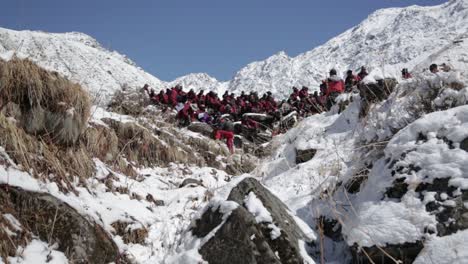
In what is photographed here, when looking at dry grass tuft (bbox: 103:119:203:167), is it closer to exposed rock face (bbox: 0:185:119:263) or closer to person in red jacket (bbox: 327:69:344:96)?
exposed rock face (bbox: 0:185:119:263)

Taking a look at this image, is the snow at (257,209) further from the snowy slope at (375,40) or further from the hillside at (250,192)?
the snowy slope at (375,40)

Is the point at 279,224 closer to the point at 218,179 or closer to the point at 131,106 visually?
the point at 218,179

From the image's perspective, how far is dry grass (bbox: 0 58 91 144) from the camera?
379cm

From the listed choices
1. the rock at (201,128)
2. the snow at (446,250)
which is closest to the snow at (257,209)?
the snow at (446,250)

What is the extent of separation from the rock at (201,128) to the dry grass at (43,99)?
22.2 feet

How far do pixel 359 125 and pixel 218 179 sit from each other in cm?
260

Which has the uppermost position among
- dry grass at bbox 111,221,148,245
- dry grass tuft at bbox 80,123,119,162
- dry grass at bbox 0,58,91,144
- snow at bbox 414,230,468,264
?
dry grass at bbox 0,58,91,144

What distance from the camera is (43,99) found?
3.98 m

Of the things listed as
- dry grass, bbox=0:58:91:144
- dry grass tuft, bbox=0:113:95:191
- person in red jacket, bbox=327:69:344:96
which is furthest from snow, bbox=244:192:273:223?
person in red jacket, bbox=327:69:344:96

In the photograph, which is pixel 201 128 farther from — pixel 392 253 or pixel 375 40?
pixel 375 40

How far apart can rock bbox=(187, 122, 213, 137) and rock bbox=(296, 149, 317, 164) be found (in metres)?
5.86

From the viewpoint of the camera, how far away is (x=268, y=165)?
5.51m

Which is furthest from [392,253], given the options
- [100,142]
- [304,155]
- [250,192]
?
[100,142]

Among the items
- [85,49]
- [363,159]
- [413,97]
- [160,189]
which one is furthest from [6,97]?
[85,49]
